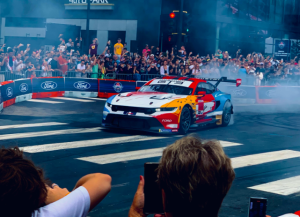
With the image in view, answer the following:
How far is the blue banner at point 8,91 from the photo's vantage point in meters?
15.7

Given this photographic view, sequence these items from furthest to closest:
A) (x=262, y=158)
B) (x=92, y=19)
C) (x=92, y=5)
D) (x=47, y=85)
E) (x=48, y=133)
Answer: (x=92, y=19), (x=92, y=5), (x=47, y=85), (x=48, y=133), (x=262, y=158)

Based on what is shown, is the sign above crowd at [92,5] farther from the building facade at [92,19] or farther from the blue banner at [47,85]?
the blue banner at [47,85]

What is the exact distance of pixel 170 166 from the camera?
6.47 feet

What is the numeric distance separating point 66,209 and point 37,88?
18042 mm

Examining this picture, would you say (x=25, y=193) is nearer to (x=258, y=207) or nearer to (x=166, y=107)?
(x=258, y=207)

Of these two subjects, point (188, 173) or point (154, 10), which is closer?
point (188, 173)

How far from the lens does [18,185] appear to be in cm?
180

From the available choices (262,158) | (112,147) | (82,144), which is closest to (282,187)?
(262,158)

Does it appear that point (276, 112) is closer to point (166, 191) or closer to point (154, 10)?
point (154, 10)

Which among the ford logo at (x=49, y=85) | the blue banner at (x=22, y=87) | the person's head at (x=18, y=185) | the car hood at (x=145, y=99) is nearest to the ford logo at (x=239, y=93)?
the ford logo at (x=49, y=85)

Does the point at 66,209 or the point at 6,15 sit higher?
the point at 6,15

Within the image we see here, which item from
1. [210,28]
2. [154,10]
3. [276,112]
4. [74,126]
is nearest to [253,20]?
[210,28]

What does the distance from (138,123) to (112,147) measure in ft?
5.85

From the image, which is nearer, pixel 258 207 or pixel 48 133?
pixel 258 207
